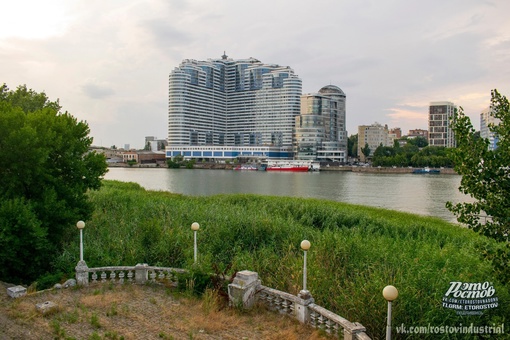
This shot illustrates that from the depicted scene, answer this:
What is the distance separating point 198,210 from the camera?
787 inches

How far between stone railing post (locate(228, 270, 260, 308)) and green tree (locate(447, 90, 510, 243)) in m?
5.24

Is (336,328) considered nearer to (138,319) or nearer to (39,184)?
(138,319)

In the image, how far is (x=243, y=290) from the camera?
952 centimetres

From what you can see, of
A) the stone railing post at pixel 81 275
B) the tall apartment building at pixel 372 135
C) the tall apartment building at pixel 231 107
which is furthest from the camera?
the tall apartment building at pixel 372 135

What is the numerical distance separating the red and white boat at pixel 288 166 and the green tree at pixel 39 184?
112m

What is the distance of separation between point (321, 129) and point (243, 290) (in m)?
144

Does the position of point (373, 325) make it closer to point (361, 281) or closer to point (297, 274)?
point (361, 281)

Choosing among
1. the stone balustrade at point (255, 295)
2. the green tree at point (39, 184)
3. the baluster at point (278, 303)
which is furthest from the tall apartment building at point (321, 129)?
the baluster at point (278, 303)

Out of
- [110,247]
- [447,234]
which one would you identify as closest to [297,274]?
[110,247]

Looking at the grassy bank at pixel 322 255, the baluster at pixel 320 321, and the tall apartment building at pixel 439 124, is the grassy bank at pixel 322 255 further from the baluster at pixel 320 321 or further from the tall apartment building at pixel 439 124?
the tall apartment building at pixel 439 124

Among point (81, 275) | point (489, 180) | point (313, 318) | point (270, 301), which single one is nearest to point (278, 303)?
point (270, 301)

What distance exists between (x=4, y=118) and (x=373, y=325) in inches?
527

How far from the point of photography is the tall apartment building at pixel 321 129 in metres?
146

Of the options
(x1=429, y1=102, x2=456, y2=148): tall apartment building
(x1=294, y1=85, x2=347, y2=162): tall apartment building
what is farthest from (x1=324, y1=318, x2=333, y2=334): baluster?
(x1=429, y1=102, x2=456, y2=148): tall apartment building
